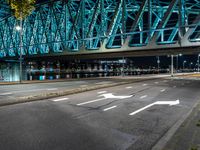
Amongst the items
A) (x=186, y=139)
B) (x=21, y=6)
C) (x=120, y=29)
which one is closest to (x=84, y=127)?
(x=186, y=139)

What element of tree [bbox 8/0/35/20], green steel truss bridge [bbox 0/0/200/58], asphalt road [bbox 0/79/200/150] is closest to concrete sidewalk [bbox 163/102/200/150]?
asphalt road [bbox 0/79/200/150]

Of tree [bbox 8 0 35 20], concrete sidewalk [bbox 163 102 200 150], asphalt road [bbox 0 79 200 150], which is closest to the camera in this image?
concrete sidewalk [bbox 163 102 200 150]

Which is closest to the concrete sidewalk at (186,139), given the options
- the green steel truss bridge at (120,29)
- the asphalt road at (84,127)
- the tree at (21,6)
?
the asphalt road at (84,127)

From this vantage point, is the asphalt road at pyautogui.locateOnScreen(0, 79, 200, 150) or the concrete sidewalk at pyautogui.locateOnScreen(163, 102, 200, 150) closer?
the concrete sidewalk at pyautogui.locateOnScreen(163, 102, 200, 150)

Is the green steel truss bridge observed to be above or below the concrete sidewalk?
above

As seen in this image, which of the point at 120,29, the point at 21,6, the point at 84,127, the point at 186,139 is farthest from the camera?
the point at 120,29

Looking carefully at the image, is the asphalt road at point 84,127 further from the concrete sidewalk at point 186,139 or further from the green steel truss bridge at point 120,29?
the green steel truss bridge at point 120,29

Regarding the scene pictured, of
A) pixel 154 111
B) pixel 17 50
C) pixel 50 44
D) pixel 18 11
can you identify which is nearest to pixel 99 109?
pixel 154 111

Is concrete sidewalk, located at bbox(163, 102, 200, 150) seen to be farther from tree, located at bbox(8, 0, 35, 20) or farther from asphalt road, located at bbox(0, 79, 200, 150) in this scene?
tree, located at bbox(8, 0, 35, 20)

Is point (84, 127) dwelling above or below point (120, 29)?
below

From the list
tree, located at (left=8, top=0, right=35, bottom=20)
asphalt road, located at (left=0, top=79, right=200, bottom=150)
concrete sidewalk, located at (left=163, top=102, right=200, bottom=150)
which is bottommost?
asphalt road, located at (left=0, top=79, right=200, bottom=150)

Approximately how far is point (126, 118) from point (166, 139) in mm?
3026

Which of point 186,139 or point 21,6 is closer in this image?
point 186,139

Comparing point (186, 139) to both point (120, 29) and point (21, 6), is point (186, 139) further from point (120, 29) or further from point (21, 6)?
point (120, 29)
